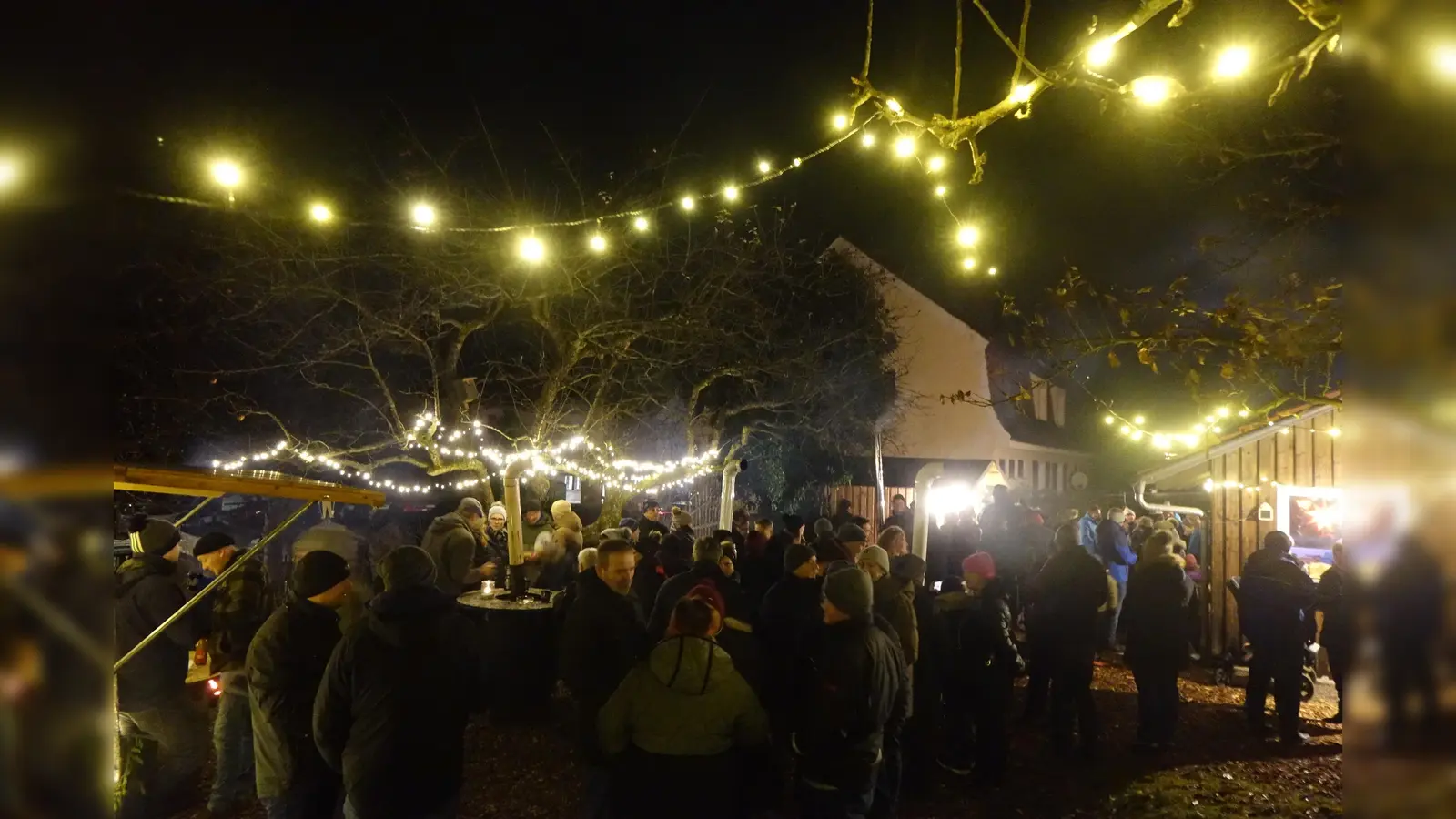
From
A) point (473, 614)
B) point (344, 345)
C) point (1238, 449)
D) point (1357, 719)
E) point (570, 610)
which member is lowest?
point (473, 614)

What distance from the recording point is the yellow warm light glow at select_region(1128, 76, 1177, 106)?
3.24 m

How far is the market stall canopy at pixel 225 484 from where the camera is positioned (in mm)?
3555

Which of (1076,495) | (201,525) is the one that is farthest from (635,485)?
(1076,495)

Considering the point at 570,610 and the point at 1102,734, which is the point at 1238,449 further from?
the point at 570,610

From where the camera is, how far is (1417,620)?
3.87ft

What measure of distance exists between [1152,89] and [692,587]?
374cm

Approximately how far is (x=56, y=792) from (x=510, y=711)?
564cm

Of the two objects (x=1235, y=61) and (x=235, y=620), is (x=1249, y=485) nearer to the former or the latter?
(x=1235, y=61)

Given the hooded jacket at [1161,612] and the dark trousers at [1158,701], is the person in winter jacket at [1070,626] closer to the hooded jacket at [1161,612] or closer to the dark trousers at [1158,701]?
the hooded jacket at [1161,612]

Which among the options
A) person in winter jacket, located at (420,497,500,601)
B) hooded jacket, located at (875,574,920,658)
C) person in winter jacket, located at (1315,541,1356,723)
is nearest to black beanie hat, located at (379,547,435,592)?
hooded jacket, located at (875,574,920,658)

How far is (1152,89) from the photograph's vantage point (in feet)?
10.8

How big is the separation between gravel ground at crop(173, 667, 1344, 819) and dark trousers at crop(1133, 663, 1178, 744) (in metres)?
0.21

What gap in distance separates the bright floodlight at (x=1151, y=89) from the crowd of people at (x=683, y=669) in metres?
2.31

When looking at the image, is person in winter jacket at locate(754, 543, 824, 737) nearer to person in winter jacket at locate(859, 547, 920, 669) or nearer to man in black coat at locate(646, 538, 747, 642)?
man in black coat at locate(646, 538, 747, 642)
